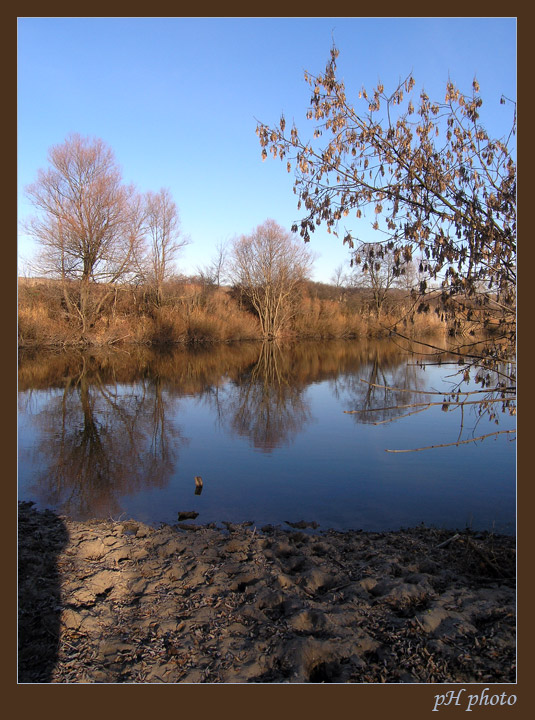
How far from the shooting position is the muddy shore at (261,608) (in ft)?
9.77

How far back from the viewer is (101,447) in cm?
991

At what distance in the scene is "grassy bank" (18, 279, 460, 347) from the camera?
1205 inches

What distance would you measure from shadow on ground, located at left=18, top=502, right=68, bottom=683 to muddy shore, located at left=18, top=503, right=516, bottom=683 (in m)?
0.01

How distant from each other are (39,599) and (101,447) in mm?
6345

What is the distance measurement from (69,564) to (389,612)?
2828mm

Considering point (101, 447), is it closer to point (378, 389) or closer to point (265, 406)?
point (265, 406)

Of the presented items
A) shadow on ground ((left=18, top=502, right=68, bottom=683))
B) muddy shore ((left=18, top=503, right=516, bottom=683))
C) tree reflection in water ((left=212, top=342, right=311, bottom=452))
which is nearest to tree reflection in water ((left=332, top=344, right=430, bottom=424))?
tree reflection in water ((left=212, top=342, right=311, bottom=452))

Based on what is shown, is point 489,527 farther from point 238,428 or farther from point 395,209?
point 238,428

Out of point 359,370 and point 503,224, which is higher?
point 503,224

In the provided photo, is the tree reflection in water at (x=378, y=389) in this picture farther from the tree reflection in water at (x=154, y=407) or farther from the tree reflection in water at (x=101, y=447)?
the tree reflection in water at (x=101, y=447)

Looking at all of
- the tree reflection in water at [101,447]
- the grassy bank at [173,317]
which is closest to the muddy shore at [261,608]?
the tree reflection in water at [101,447]

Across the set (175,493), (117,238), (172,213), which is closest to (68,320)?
(117,238)

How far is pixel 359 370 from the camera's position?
23266 mm

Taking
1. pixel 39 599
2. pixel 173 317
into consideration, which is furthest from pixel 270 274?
pixel 39 599
